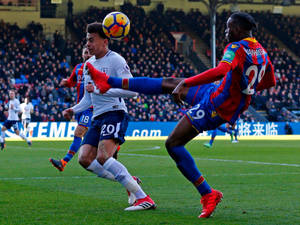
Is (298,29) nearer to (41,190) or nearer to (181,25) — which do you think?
(181,25)

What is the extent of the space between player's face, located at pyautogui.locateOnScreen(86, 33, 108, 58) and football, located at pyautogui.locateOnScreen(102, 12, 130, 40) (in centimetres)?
18

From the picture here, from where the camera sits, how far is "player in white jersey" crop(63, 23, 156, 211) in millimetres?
7211

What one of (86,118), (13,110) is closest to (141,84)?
(86,118)

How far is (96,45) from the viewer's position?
766 cm

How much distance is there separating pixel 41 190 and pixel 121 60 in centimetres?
294

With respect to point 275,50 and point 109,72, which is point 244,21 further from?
point 275,50

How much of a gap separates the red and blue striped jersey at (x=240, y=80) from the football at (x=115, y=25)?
1875 mm

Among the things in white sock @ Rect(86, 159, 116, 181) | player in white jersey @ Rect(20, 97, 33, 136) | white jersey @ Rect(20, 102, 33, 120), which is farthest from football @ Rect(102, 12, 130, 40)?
white jersey @ Rect(20, 102, 33, 120)

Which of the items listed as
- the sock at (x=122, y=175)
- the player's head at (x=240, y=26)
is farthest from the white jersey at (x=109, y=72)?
the player's head at (x=240, y=26)

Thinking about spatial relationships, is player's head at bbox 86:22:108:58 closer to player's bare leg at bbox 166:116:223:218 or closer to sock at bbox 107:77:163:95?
sock at bbox 107:77:163:95

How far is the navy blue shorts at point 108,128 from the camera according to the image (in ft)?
24.2

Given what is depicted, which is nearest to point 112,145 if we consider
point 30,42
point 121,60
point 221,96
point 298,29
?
point 121,60

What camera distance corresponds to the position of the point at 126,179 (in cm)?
719

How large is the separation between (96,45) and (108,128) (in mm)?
1037
